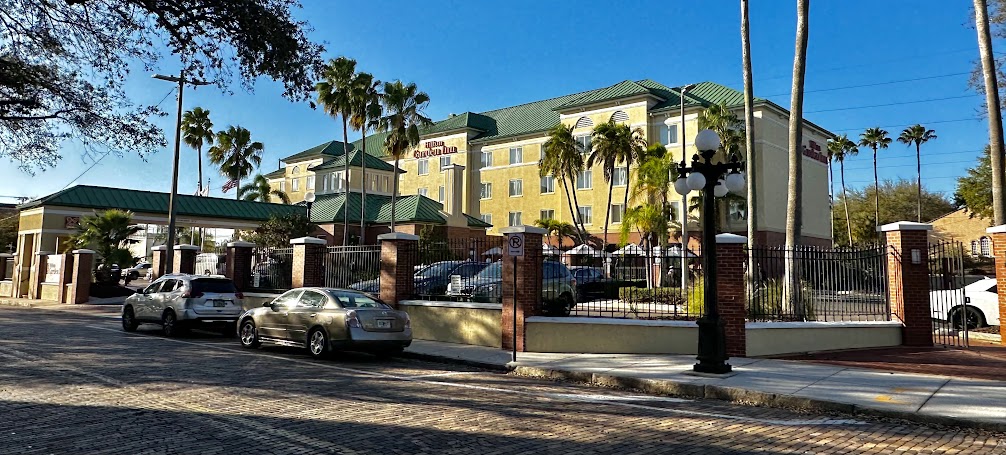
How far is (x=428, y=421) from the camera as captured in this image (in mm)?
7086

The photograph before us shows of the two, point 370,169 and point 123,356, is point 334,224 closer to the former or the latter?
point 370,169

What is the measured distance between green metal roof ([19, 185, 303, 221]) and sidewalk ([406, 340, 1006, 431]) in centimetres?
3187

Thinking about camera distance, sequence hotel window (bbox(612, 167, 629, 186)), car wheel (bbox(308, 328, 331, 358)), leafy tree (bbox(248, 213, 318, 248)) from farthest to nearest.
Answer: hotel window (bbox(612, 167, 629, 186)) → leafy tree (bbox(248, 213, 318, 248)) → car wheel (bbox(308, 328, 331, 358))

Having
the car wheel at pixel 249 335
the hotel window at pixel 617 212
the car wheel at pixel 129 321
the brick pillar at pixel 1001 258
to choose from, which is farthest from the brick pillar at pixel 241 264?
the hotel window at pixel 617 212

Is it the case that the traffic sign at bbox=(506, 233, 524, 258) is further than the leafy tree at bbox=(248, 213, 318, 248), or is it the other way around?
the leafy tree at bbox=(248, 213, 318, 248)

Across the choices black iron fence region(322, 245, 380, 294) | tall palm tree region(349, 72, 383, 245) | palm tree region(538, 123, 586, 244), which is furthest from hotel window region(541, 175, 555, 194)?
black iron fence region(322, 245, 380, 294)

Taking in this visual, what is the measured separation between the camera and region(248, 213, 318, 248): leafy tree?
4025 cm

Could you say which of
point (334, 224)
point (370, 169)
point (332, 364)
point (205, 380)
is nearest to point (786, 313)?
point (332, 364)

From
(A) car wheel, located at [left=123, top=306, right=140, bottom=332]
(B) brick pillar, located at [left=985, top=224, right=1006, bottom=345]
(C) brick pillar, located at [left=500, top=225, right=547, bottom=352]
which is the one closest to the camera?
(B) brick pillar, located at [left=985, top=224, right=1006, bottom=345]

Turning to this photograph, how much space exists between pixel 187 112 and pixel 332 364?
4659 centimetres

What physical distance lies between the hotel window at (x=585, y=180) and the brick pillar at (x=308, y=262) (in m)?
35.9

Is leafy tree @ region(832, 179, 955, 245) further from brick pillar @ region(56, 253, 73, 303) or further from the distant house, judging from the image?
brick pillar @ region(56, 253, 73, 303)

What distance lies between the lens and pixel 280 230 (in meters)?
40.6

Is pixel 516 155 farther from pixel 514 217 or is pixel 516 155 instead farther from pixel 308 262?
pixel 308 262
